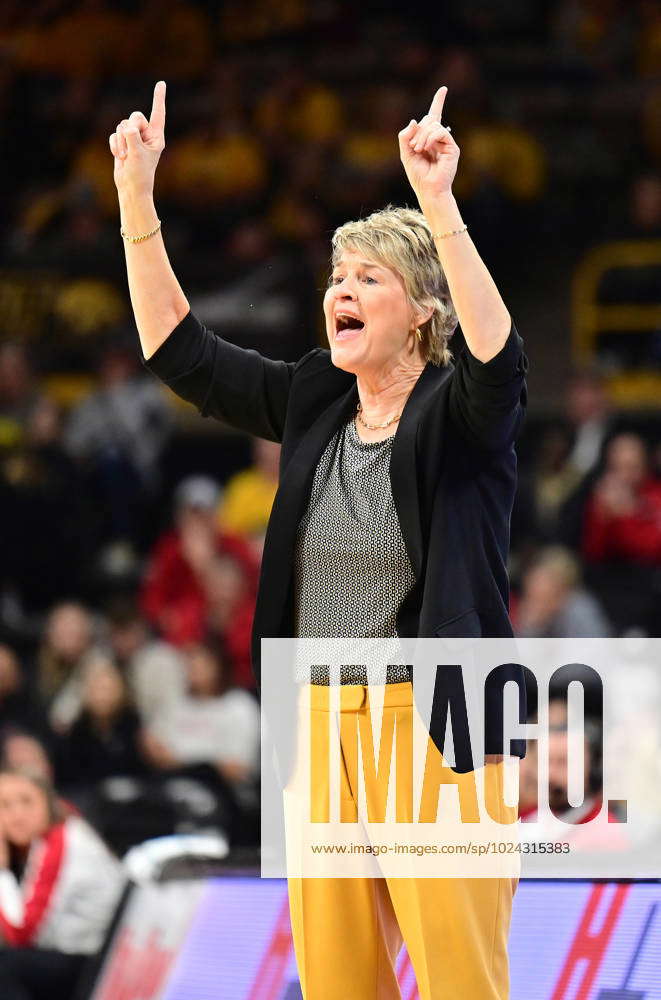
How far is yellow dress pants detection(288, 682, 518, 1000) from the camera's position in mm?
2518

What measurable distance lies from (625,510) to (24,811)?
10.7 ft

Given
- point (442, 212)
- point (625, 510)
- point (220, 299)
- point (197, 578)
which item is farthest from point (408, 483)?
point (220, 299)

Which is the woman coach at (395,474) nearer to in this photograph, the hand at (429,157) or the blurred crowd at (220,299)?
the hand at (429,157)

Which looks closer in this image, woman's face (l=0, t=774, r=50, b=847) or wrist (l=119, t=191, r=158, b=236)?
wrist (l=119, t=191, r=158, b=236)

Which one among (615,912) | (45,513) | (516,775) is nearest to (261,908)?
(615,912)

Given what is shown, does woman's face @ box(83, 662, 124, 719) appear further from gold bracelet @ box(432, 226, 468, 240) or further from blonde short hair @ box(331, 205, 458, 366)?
gold bracelet @ box(432, 226, 468, 240)

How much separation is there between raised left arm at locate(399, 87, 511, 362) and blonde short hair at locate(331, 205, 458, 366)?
6.9 inches

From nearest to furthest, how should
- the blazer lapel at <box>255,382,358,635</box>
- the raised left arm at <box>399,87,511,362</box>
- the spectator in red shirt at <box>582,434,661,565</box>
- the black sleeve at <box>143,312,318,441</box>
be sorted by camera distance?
the raised left arm at <box>399,87,511,362</box>, the blazer lapel at <box>255,382,358,635</box>, the black sleeve at <box>143,312,318,441</box>, the spectator in red shirt at <box>582,434,661,565</box>

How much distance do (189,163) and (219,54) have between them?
1.65 meters

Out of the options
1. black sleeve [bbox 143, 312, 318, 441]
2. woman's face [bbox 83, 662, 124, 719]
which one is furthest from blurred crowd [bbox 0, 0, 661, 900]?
black sleeve [bbox 143, 312, 318, 441]

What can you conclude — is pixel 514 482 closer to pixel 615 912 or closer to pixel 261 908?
pixel 615 912

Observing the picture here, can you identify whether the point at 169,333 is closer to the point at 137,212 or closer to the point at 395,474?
the point at 137,212

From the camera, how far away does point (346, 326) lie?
269 centimetres

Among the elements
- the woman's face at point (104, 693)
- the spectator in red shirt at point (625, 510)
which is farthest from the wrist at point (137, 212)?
the spectator in red shirt at point (625, 510)
